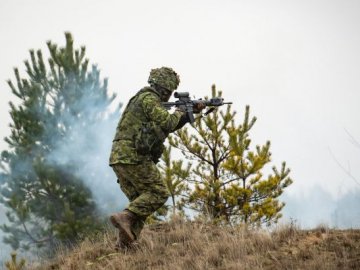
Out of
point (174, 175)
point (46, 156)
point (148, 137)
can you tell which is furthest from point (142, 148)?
point (46, 156)

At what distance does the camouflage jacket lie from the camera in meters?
5.06

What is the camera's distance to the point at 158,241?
18.7 feet

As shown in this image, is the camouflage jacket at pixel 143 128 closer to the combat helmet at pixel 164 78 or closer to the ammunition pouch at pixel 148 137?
the ammunition pouch at pixel 148 137

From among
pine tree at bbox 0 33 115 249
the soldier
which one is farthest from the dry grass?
pine tree at bbox 0 33 115 249

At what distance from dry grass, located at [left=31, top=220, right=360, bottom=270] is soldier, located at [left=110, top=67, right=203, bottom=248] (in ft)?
1.19

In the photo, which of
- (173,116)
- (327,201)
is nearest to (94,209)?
(173,116)

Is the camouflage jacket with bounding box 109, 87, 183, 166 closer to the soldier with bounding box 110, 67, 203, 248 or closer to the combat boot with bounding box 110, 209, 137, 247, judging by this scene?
the soldier with bounding box 110, 67, 203, 248

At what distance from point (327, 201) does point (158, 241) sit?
13454 cm

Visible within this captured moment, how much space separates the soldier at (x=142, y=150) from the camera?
509 cm

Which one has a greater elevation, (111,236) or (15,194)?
(15,194)

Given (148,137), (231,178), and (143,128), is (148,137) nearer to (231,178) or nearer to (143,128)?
(143,128)

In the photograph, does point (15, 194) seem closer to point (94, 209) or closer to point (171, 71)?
point (94, 209)

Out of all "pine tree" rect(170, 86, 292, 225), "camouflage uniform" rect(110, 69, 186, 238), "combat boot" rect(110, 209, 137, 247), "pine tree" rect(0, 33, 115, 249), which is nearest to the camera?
"combat boot" rect(110, 209, 137, 247)

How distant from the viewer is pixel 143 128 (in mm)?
5211
